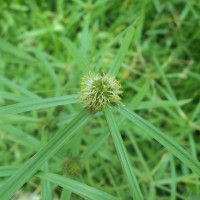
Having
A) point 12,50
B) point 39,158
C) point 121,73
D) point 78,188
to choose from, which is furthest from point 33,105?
point 121,73

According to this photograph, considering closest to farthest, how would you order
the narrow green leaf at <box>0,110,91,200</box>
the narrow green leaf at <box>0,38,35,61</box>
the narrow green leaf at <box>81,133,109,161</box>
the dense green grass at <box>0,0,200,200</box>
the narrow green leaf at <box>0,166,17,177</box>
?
the narrow green leaf at <box>0,110,91,200</box>
the narrow green leaf at <box>0,166,17,177</box>
the narrow green leaf at <box>81,133,109,161</box>
the dense green grass at <box>0,0,200,200</box>
the narrow green leaf at <box>0,38,35,61</box>

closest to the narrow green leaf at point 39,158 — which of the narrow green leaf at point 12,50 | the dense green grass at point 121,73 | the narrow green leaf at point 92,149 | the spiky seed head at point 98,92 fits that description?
the spiky seed head at point 98,92

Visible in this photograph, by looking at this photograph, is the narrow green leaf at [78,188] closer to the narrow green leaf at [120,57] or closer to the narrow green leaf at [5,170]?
the narrow green leaf at [5,170]

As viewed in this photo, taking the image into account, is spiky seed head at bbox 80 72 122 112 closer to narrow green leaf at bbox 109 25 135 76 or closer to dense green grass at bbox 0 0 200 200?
narrow green leaf at bbox 109 25 135 76

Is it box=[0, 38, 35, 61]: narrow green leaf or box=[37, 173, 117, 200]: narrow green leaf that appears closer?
box=[37, 173, 117, 200]: narrow green leaf

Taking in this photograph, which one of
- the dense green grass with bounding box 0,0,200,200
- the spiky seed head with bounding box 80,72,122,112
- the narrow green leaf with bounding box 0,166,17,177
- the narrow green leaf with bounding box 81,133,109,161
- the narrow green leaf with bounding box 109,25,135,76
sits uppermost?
the dense green grass with bounding box 0,0,200,200

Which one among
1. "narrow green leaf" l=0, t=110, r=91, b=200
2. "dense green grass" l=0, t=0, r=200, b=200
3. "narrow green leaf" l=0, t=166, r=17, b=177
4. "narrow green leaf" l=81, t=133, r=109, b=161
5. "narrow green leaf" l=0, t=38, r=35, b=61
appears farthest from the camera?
"narrow green leaf" l=0, t=38, r=35, b=61

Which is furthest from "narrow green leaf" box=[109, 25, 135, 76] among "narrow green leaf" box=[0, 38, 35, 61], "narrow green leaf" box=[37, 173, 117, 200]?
"narrow green leaf" box=[0, 38, 35, 61]

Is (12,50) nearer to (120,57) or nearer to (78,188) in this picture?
(120,57)
